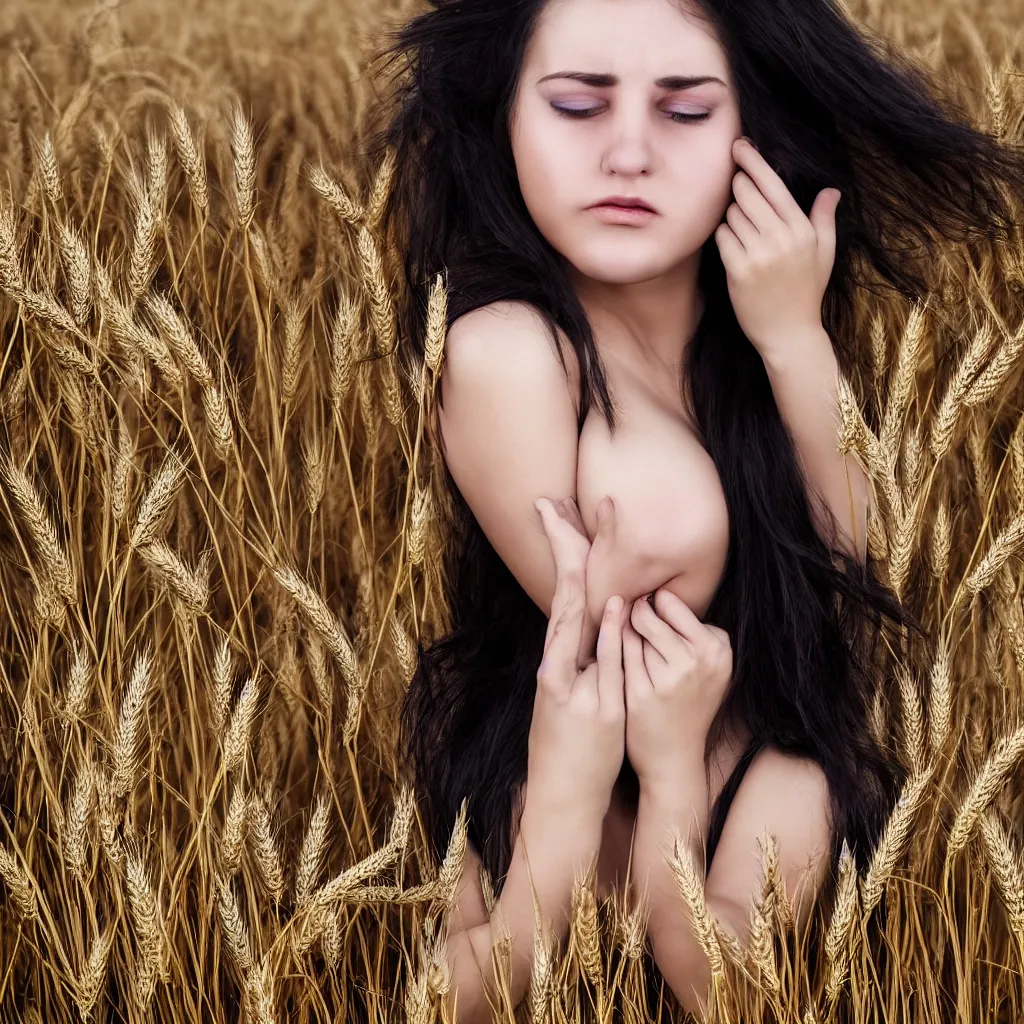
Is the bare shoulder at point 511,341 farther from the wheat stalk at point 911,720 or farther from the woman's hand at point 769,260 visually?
the wheat stalk at point 911,720

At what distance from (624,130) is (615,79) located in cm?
6

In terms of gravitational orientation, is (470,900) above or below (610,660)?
below

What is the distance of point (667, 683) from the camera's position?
136 centimetres

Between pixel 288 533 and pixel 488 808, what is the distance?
0.44m

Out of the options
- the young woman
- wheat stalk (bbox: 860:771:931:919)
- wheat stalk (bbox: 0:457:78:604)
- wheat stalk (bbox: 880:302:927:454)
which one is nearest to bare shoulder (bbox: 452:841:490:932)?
the young woman

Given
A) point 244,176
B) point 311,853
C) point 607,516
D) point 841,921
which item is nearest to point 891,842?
point 841,921

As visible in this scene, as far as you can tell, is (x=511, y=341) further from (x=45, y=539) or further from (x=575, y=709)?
(x=45, y=539)

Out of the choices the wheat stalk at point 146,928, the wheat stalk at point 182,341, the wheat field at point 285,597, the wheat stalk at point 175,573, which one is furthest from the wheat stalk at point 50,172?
the wheat stalk at point 146,928

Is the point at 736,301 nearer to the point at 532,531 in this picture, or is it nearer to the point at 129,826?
the point at 532,531

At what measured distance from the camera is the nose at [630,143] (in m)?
1.30

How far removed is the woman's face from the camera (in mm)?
1318

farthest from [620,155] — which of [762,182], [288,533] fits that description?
[288,533]

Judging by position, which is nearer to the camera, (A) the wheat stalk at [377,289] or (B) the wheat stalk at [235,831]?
(B) the wheat stalk at [235,831]

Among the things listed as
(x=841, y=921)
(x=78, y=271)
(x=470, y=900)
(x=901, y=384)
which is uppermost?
(x=78, y=271)
